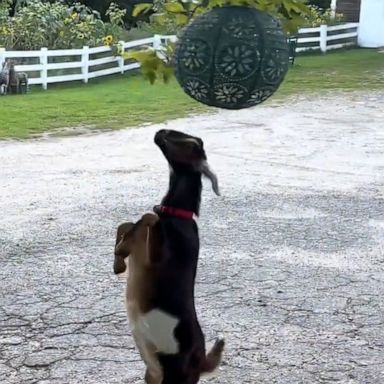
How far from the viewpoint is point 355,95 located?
14906 mm

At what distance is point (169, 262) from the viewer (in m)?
2.01

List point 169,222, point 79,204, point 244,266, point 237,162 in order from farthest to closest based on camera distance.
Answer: point 237,162 → point 79,204 → point 244,266 → point 169,222

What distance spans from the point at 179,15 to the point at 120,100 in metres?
11.0

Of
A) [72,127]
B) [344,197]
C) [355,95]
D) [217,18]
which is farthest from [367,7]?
[217,18]

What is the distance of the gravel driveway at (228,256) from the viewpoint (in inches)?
151

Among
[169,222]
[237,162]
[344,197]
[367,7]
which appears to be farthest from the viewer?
[367,7]

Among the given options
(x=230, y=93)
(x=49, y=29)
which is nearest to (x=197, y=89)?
(x=230, y=93)

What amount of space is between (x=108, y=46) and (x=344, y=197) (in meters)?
10.2

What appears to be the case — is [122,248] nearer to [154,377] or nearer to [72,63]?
[154,377]

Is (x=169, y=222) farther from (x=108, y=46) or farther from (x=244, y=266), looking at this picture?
(x=108, y=46)

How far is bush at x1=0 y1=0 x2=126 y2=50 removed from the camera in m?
15.9

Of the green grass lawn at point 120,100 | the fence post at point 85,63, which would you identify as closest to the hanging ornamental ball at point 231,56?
the green grass lawn at point 120,100

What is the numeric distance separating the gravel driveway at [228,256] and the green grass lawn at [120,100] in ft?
3.40

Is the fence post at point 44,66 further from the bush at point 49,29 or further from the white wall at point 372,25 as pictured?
the white wall at point 372,25
